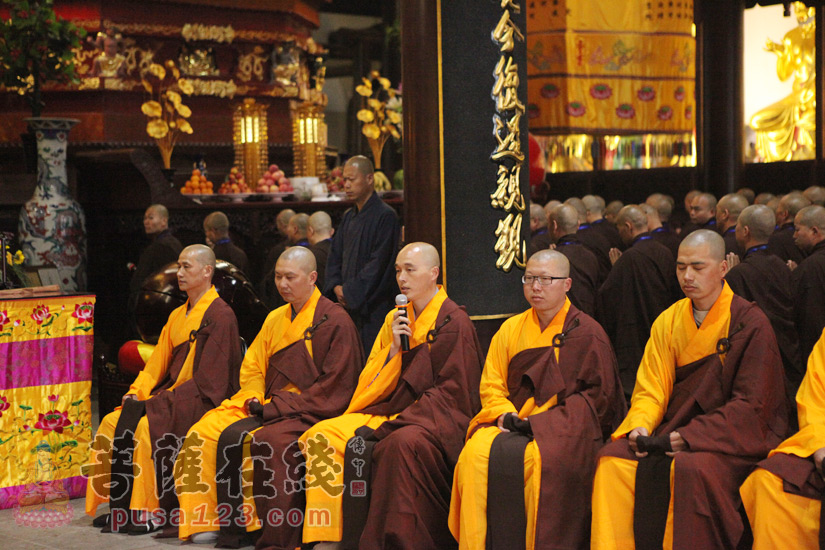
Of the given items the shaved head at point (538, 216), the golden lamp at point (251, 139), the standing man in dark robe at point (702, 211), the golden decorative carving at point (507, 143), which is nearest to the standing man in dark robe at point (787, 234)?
the standing man in dark robe at point (702, 211)

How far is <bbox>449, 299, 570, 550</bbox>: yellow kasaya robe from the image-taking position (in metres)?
3.89

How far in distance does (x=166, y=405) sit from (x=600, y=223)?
401 cm

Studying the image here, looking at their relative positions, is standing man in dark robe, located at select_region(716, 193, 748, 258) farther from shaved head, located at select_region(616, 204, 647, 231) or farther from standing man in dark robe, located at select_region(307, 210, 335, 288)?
standing man in dark robe, located at select_region(307, 210, 335, 288)

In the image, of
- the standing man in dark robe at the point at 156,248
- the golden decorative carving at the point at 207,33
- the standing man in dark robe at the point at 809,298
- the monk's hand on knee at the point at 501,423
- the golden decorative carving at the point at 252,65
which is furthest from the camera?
the golden decorative carving at the point at 252,65

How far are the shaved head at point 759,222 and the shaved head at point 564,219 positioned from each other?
4.21 feet

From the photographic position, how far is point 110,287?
28.0ft

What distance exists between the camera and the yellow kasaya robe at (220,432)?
4605mm

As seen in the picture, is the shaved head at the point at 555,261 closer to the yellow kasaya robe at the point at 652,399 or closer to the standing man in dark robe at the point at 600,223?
the yellow kasaya robe at the point at 652,399

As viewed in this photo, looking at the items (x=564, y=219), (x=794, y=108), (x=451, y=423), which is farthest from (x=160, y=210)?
(x=794, y=108)

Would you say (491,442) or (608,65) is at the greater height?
(608,65)

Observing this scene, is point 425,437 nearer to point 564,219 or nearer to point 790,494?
point 790,494

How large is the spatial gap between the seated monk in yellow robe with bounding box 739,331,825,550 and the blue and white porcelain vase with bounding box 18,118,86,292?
5.62 m

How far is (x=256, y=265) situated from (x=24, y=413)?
3.76m

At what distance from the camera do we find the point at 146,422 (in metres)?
4.84
